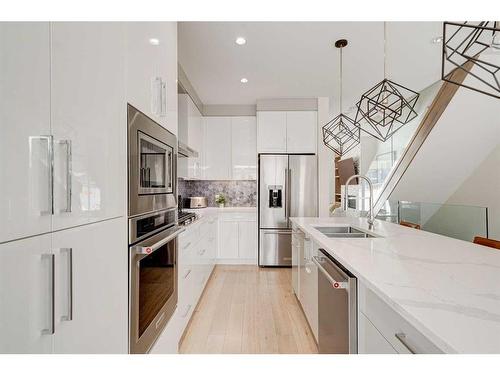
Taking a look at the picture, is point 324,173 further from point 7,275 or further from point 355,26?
point 7,275

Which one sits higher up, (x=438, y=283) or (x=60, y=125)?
(x=60, y=125)

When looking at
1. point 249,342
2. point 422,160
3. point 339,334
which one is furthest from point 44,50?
point 422,160

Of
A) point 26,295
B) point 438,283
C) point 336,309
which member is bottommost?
point 336,309

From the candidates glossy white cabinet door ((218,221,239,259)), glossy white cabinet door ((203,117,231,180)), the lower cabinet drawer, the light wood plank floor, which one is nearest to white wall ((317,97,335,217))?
the light wood plank floor

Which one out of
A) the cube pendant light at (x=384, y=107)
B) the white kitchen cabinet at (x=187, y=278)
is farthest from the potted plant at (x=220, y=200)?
the cube pendant light at (x=384, y=107)

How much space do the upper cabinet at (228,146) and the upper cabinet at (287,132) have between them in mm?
343

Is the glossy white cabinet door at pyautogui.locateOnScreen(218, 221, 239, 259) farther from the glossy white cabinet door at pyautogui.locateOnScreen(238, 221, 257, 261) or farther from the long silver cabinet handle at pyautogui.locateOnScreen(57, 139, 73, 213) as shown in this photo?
the long silver cabinet handle at pyautogui.locateOnScreen(57, 139, 73, 213)

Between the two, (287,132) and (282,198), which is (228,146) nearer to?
(287,132)

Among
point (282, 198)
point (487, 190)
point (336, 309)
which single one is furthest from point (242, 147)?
point (336, 309)

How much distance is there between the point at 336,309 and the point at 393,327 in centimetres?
57

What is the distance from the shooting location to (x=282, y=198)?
14.5ft

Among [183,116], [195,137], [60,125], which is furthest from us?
[195,137]
